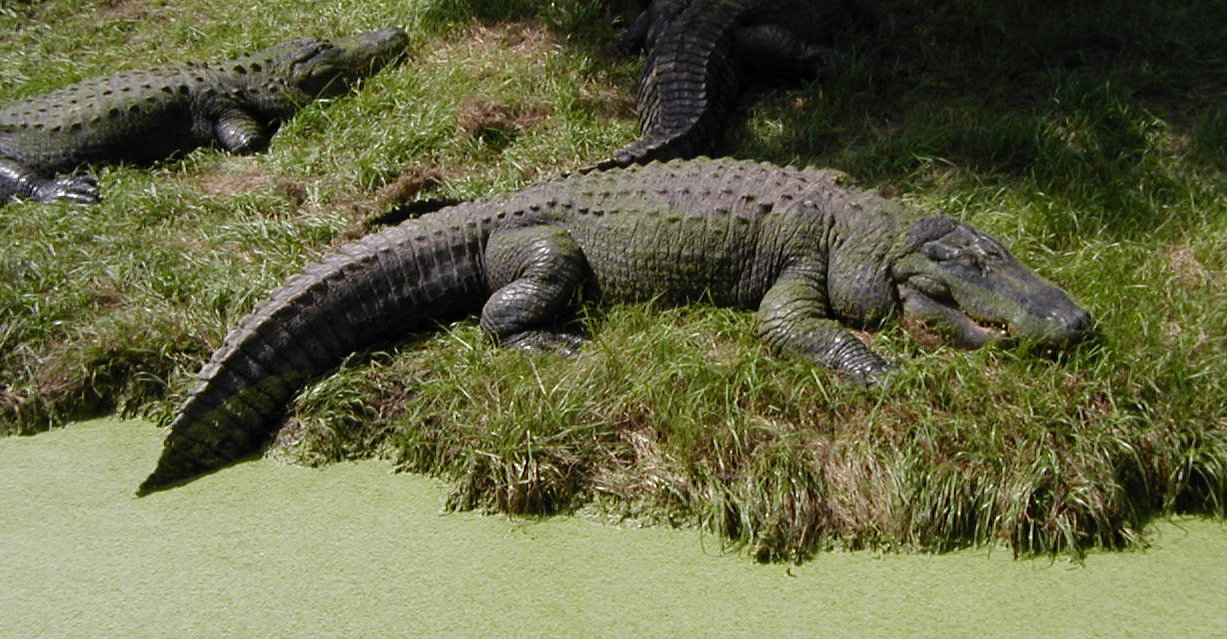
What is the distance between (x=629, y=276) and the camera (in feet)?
15.6

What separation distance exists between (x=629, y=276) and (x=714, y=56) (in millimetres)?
2342

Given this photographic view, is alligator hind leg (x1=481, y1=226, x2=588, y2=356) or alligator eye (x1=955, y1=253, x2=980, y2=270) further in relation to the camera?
alligator hind leg (x1=481, y1=226, x2=588, y2=356)

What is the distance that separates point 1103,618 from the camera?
316 cm

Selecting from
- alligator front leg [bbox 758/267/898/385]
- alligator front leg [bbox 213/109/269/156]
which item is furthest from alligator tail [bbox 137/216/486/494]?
alligator front leg [bbox 213/109/269/156]

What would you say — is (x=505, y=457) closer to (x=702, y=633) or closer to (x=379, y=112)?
(x=702, y=633)

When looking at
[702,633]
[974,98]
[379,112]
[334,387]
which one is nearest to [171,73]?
[379,112]

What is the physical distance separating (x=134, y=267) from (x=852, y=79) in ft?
13.4

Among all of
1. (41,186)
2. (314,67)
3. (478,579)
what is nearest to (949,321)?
(478,579)

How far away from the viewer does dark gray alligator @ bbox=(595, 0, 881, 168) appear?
20.3ft

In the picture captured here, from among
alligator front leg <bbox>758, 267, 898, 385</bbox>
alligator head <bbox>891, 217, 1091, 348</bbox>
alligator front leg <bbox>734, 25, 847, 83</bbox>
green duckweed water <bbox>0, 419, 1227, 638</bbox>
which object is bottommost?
green duckweed water <bbox>0, 419, 1227, 638</bbox>

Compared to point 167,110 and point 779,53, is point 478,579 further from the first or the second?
point 167,110

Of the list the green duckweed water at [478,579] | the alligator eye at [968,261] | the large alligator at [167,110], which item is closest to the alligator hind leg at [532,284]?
the green duckweed water at [478,579]

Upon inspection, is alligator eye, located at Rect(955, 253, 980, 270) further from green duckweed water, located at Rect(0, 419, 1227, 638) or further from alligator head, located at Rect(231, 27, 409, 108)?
alligator head, located at Rect(231, 27, 409, 108)

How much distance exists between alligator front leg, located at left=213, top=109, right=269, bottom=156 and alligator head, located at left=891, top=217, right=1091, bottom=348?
4299mm
